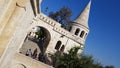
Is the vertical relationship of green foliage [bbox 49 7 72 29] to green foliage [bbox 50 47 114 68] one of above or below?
above

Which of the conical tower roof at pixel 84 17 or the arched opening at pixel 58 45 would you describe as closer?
the arched opening at pixel 58 45

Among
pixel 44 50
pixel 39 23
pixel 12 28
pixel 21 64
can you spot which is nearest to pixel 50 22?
pixel 39 23

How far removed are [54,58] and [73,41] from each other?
5.49 m

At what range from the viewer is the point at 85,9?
41125 millimetres

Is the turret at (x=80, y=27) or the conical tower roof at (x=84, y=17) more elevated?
the conical tower roof at (x=84, y=17)

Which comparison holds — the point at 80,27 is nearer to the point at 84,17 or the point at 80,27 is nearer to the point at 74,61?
Result: the point at 84,17

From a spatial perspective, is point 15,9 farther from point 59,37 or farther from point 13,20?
point 59,37

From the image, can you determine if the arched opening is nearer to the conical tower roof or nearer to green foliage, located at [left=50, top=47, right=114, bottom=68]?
the conical tower roof

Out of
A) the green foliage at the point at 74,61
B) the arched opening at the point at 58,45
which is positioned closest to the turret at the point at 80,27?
the arched opening at the point at 58,45

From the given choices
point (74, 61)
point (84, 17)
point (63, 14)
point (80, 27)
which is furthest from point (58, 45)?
point (63, 14)

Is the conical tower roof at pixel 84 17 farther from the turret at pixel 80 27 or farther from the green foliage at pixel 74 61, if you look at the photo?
the green foliage at pixel 74 61

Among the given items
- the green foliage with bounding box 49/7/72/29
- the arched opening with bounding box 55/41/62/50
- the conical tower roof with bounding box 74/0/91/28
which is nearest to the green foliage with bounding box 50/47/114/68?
the arched opening with bounding box 55/41/62/50

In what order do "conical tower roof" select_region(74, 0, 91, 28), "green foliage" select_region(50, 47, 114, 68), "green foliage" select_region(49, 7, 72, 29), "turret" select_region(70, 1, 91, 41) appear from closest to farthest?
"green foliage" select_region(50, 47, 114, 68)
"turret" select_region(70, 1, 91, 41)
"conical tower roof" select_region(74, 0, 91, 28)
"green foliage" select_region(49, 7, 72, 29)

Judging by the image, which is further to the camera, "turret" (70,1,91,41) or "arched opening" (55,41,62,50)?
"turret" (70,1,91,41)
